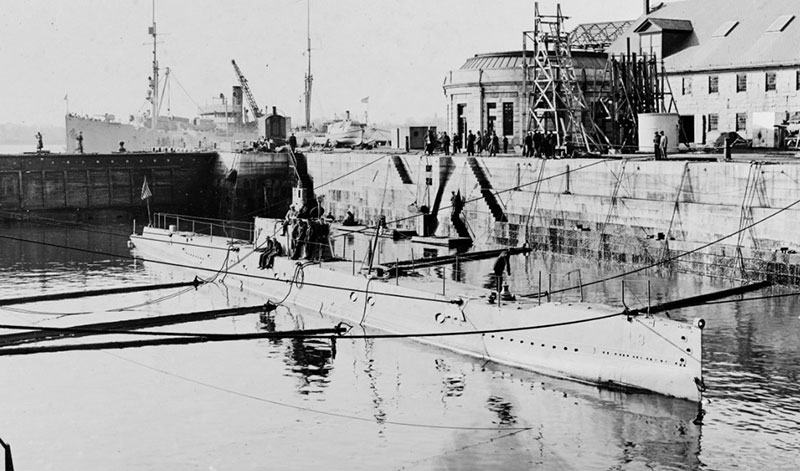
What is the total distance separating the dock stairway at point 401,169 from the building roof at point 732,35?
1935 centimetres

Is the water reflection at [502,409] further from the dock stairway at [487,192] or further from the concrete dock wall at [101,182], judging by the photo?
the concrete dock wall at [101,182]

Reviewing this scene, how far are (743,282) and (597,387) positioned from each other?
1470cm

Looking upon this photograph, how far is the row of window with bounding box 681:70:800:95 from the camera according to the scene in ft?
189

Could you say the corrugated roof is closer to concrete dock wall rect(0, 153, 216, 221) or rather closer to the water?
concrete dock wall rect(0, 153, 216, 221)

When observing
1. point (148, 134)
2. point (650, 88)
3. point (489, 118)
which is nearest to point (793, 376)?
point (650, 88)

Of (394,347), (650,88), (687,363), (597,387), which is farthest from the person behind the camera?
(650,88)

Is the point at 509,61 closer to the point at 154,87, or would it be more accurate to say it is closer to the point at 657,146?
the point at 657,146

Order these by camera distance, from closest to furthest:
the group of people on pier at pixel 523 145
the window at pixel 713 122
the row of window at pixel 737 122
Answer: the group of people on pier at pixel 523 145 → the row of window at pixel 737 122 → the window at pixel 713 122

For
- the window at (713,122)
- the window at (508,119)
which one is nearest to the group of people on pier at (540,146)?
the window at (508,119)

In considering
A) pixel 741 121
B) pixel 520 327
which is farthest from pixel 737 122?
pixel 520 327

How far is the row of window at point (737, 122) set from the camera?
2373 inches

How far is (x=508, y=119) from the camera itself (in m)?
63.3

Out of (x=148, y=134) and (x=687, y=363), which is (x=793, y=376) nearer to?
(x=687, y=363)

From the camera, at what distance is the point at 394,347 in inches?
1160
